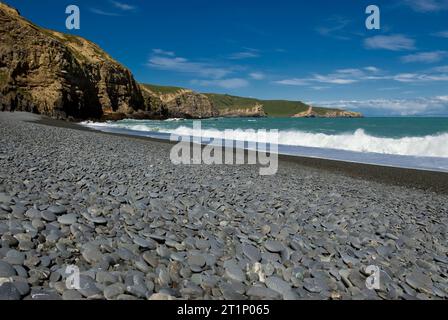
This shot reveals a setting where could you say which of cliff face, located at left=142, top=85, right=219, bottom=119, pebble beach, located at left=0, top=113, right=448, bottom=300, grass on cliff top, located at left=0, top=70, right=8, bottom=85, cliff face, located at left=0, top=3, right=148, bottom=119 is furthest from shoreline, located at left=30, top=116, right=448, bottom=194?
cliff face, located at left=142, top=85, right=219, bottom=119

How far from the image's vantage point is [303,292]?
10.9 feet

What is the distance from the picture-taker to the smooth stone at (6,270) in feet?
9.83

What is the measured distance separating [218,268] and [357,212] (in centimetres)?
433

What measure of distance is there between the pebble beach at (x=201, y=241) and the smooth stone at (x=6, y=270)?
13mm

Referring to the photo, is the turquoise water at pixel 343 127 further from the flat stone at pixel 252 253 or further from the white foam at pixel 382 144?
the flat stone at pixel 252 253

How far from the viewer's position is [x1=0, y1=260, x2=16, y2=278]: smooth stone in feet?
9.83

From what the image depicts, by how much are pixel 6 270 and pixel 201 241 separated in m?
2.16

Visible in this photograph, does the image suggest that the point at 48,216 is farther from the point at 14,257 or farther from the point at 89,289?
the point at 89,289

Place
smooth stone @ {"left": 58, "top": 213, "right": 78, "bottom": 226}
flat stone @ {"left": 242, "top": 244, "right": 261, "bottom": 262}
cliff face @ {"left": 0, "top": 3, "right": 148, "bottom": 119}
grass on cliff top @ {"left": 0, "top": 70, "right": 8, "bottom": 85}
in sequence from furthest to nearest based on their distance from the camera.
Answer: cliff face @ {"left": 0, "top": 3, "right": 148, "bottom": 119}, grass on cliff top @ {"left": 0, "top": 70, "right": 8, "bottom": 85}, smooth stone @ {"left": 58, "top": 213, "right": 78, "bottom": 226}, flat stone @ {"left": 242, "top": 244, "right": 261, "bottom": 262}

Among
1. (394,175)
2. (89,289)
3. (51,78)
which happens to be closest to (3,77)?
(51,78)

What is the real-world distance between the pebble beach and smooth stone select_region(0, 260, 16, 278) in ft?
0.04

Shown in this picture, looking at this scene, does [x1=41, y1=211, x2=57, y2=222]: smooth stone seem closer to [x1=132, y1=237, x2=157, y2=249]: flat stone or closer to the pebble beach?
the pebble beach

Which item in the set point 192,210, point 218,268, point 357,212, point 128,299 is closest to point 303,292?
point 218,268

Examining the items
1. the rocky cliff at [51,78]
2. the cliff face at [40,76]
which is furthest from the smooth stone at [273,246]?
the cliff face at [40,76]
